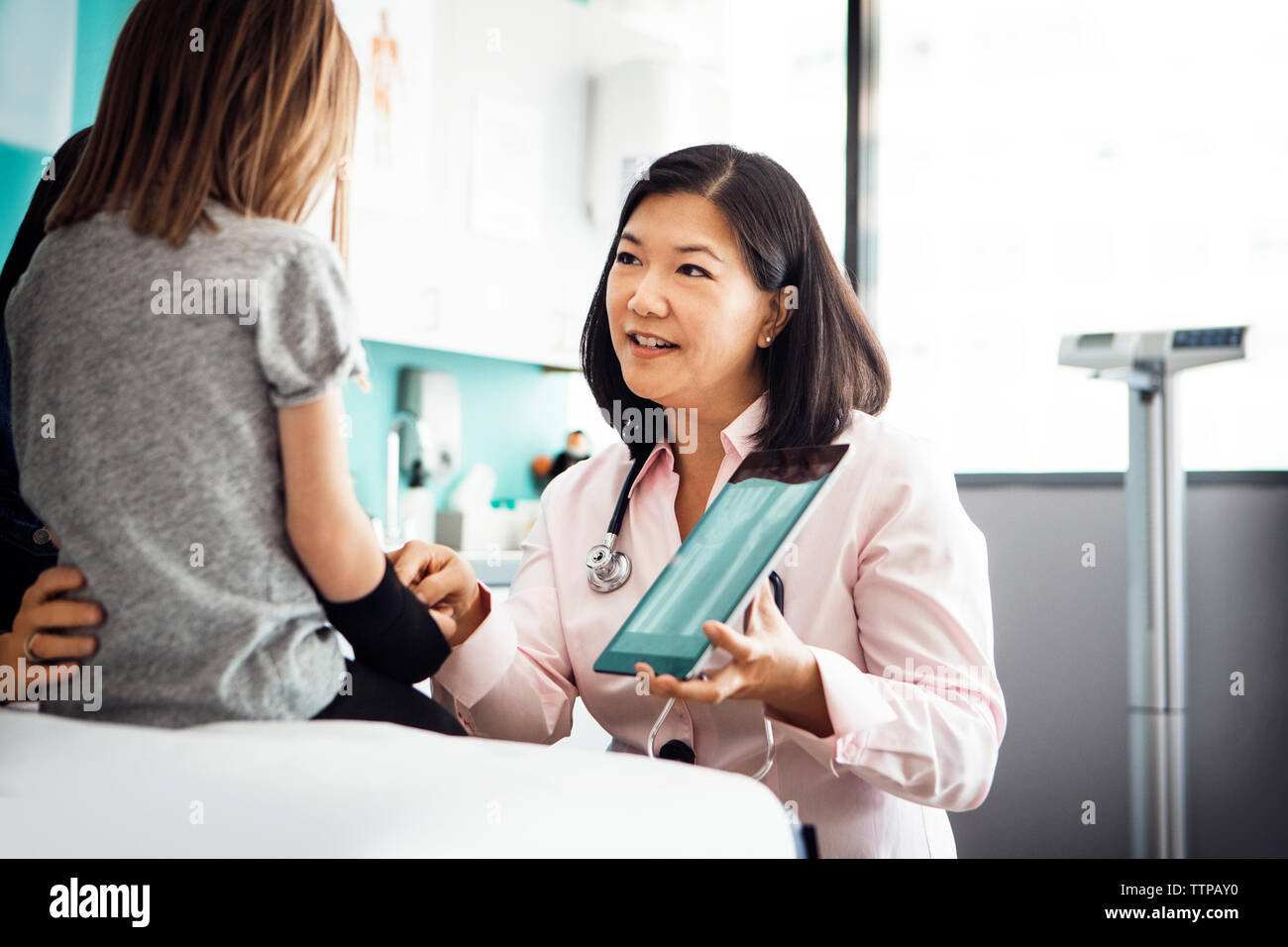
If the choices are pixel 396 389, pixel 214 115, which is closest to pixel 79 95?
pixel 396 389

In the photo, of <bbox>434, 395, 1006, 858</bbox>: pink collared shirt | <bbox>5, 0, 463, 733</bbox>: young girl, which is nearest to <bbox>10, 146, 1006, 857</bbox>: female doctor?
<bbox>434, 395, 1006, 858</bbox>: pink collared shirt

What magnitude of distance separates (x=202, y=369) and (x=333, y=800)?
0.28 m

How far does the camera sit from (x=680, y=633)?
33.7 inches

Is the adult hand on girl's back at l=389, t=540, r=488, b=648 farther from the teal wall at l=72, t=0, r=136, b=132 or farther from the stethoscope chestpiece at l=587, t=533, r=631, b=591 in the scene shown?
the teal wall at l=72, t=0, r=136, b=132

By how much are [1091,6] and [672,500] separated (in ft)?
7.14

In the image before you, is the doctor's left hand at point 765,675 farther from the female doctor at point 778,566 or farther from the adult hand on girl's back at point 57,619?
the adult hand on girl's back at point 57,619

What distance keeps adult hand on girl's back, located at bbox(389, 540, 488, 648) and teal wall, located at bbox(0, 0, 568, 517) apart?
1358 mm

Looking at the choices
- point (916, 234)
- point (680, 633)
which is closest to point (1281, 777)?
point (916, 234)

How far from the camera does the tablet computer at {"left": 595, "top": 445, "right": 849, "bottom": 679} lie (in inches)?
32.8

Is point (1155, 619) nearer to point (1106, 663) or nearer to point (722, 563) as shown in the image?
point (1106, 663)

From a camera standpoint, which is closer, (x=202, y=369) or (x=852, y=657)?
(x=202, y=369)

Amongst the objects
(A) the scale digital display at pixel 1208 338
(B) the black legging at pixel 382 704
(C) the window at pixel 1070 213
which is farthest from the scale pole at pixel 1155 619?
(B) the black legging at pixel 382 704

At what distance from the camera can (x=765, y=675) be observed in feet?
3.12
